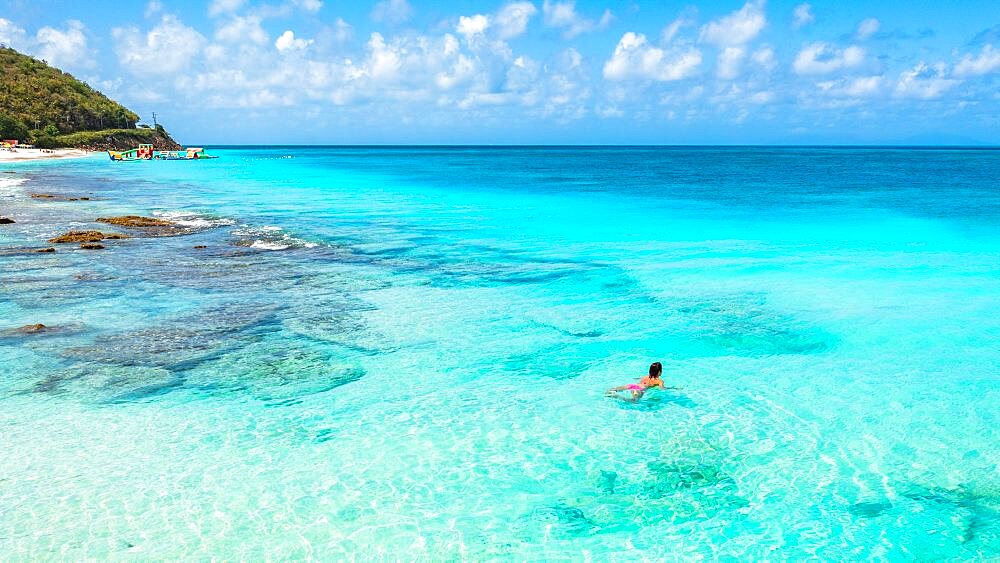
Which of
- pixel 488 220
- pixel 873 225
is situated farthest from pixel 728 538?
pixel 873 225

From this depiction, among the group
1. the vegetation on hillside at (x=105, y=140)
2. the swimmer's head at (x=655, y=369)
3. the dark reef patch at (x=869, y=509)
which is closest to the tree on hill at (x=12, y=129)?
the vegetation on hillside at (x=105, y=140)

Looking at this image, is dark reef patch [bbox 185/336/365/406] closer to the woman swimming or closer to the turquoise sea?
the turquoise sea

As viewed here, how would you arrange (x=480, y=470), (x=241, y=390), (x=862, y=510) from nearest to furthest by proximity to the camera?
1. (x=862, y=510)
2. (x=480, y=470)
3. (x=241, y=390)

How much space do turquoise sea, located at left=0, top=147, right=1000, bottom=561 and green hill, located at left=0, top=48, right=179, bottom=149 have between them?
147 metres

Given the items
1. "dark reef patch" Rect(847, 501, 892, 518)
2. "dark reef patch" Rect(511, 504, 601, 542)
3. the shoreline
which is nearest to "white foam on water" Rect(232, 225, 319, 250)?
"dark reef patch" Rect(511, 504, 601, 542)

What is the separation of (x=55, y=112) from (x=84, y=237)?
155 meters

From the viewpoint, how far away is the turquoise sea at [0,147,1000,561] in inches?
420

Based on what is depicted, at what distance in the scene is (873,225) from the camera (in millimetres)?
45000

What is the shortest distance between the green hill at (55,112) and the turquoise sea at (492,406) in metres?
147

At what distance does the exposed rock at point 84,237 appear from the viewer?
32.9 meters

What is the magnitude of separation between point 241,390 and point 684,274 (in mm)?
18702

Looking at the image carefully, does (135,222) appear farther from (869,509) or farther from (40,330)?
(869,509)

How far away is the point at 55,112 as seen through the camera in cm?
15962

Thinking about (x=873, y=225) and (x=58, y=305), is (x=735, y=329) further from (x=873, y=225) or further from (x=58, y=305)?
(x=873, y=225)
